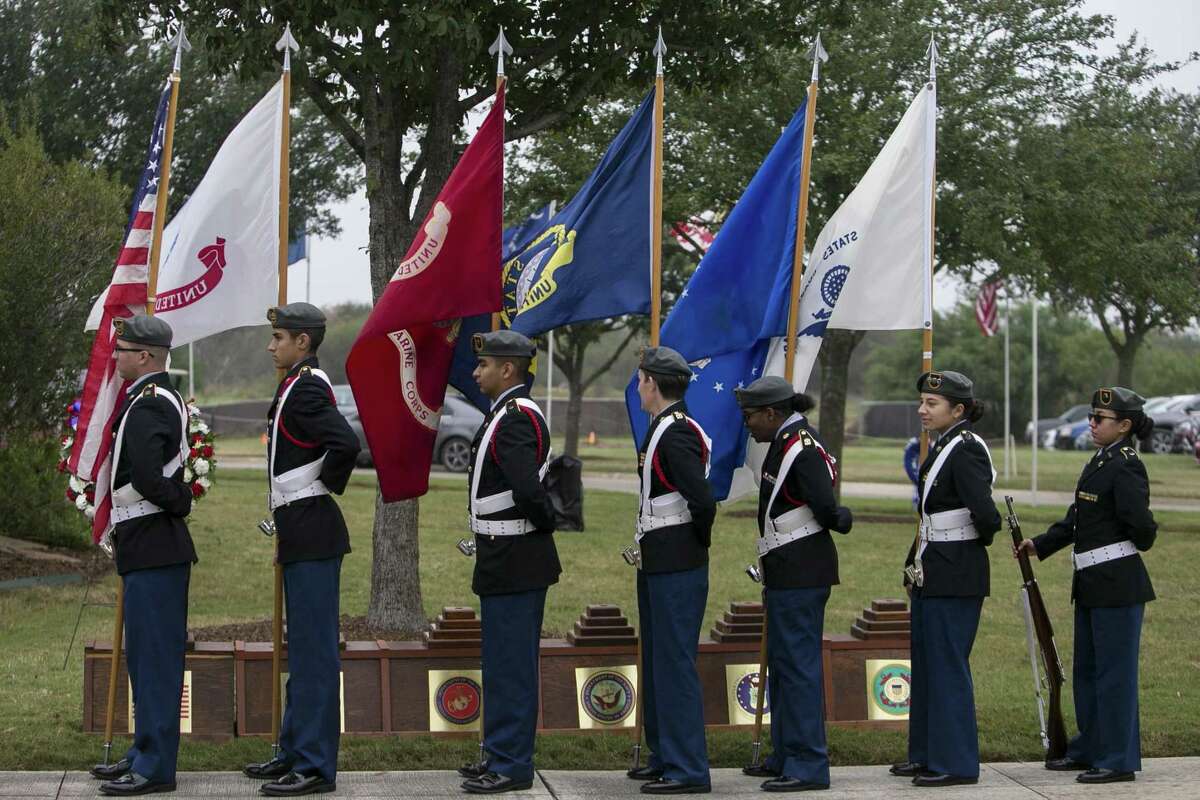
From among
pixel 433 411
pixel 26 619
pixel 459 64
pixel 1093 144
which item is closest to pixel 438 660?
pixel 433 411

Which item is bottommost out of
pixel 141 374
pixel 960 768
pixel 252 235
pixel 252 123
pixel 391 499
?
pixel 960 768

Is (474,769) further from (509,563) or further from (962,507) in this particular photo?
(962,507)

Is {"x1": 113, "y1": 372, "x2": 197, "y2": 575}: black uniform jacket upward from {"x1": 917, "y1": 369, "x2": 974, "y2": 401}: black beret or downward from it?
downward

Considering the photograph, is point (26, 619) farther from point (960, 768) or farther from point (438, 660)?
point (960, 768)

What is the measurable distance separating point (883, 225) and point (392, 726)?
144 inches

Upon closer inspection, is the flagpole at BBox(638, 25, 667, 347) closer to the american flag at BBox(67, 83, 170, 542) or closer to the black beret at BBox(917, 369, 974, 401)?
the black beret at BBox(917, 369, 974, 401)

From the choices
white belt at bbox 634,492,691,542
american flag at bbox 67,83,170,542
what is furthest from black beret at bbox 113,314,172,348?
white belt at bbox 634,492,691,542

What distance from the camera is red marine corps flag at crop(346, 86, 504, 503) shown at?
7.84m

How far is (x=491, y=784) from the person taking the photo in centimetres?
712

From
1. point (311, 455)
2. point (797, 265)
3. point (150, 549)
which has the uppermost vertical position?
point (797, 265)

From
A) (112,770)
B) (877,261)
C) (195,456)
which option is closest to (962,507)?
(877,261)

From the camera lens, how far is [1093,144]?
66.6 feet

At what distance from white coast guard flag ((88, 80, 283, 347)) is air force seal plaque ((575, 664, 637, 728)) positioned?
253 centimetres

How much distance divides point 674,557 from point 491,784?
1.33 m
